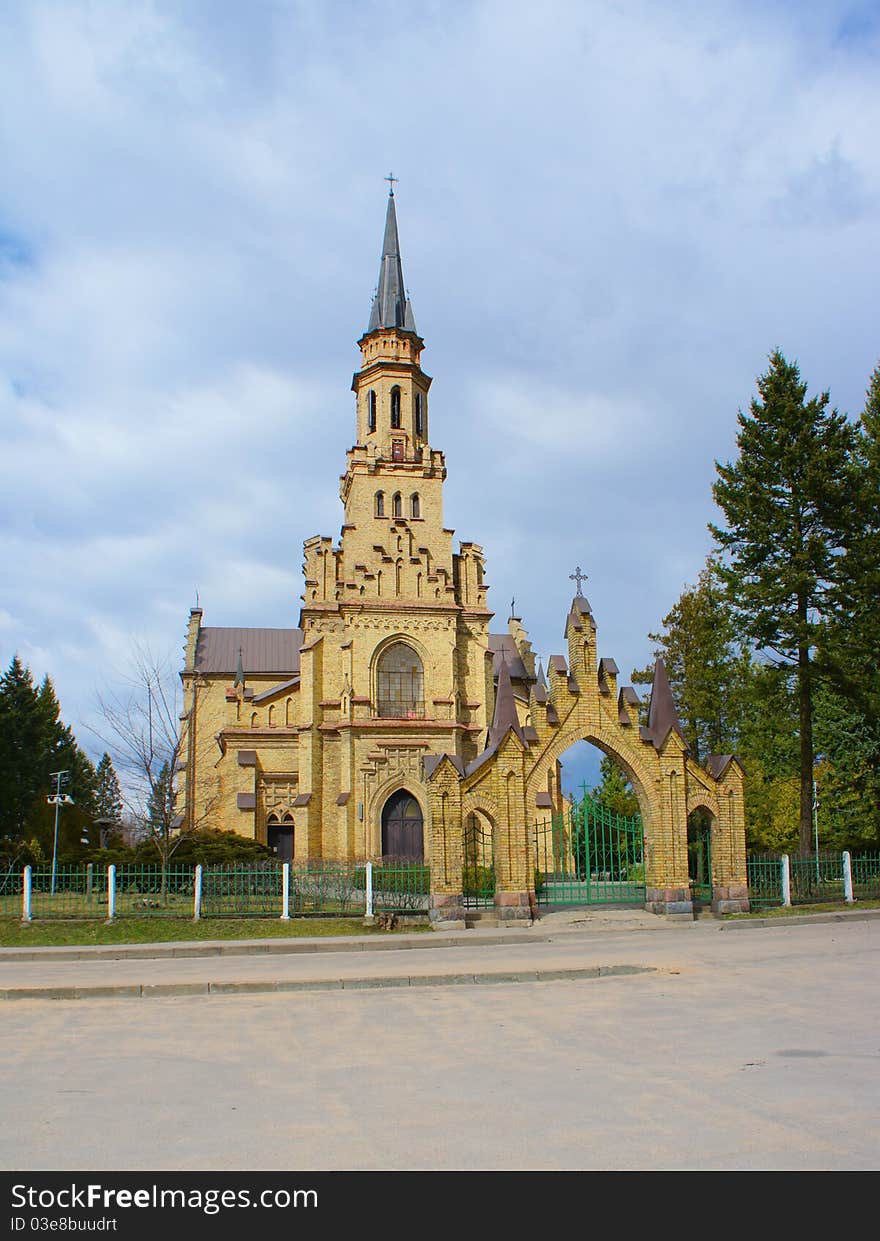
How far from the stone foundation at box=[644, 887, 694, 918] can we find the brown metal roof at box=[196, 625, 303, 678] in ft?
109

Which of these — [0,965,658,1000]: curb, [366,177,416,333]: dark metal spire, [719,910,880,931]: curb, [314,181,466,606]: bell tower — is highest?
[366,177,416,333]: dark metal spire

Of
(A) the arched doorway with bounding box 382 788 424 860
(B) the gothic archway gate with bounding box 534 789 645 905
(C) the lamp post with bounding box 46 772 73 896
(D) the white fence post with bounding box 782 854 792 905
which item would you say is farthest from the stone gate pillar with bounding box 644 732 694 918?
(A) the arched doorway with bounding box 382 788 424 860

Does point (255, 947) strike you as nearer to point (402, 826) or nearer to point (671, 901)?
point (671, 901)

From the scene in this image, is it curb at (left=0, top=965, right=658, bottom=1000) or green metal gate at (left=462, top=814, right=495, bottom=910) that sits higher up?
green metal gate at (left=462, top=814, right=495, bottom=910)

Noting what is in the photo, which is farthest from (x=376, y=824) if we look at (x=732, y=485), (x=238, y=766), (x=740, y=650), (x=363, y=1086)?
(x=363, y=1086)

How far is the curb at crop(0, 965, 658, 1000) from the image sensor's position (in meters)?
13.6

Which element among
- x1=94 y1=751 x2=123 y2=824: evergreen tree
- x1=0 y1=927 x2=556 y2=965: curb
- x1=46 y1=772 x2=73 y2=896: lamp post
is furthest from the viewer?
x1=94 y1=751 x2=123 y2=824: evergreen tree

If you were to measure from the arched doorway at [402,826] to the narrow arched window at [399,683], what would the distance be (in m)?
3.21

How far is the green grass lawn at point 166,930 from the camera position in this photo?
2025cm

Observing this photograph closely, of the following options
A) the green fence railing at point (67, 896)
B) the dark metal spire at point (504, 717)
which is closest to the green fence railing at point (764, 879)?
the dark metal spire at point (504, 717)

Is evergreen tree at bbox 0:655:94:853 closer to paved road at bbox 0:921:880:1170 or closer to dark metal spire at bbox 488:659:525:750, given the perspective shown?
dark metal spire at bbox 488:659:525:750

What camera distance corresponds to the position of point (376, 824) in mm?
38312

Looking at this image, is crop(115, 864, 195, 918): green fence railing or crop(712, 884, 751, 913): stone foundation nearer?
crop(115, 864, 195, 918): green fence railing

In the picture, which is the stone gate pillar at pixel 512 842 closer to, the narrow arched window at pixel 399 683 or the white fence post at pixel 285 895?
the white fence post at pixel 285 895
